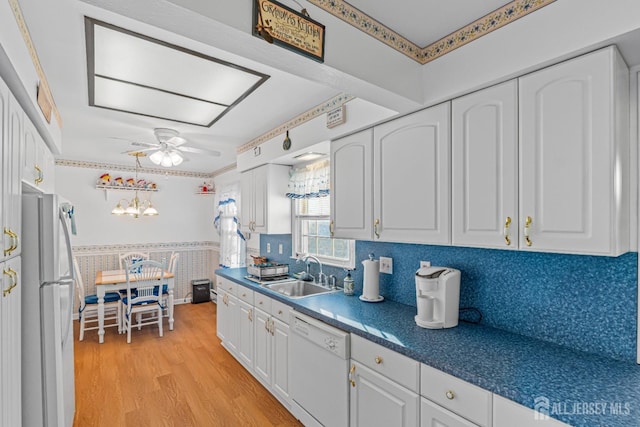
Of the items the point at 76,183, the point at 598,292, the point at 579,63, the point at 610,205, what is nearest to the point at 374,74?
the point at 579,63

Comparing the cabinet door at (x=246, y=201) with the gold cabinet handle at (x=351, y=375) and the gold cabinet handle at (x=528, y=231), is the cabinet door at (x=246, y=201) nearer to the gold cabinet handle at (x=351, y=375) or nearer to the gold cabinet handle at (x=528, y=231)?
the gold cabinet handle at (x=351, y=375)

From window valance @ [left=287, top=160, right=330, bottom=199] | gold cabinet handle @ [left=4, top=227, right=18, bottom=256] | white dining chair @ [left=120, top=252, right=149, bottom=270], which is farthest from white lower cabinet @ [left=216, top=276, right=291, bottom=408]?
white dining chair @ [left=120, top=252, right=149, bottom=270]

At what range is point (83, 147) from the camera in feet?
13.1

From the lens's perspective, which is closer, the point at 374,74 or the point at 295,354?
the point at 374,74

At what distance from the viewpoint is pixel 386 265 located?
2.40 metres

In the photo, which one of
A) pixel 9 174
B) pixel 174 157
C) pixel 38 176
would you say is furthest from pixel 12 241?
pixel 174 157

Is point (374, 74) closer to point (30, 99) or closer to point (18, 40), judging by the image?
point (18, 40)

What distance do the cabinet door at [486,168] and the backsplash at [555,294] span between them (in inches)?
11.9

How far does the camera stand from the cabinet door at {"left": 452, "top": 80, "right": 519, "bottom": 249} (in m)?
1.46

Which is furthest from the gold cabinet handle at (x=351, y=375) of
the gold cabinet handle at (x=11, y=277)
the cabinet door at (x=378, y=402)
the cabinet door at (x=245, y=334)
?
the gold cabinet handle at (x=11, y=277)

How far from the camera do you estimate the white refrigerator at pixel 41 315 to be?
163 cm

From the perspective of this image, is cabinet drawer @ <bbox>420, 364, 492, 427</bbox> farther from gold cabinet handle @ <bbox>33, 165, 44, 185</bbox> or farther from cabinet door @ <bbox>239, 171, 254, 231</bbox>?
cabinet door @ <bbox>239, 171, 254, 231</bbox>

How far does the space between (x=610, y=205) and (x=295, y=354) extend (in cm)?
197

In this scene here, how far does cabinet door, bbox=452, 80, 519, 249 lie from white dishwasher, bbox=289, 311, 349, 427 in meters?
0.94
